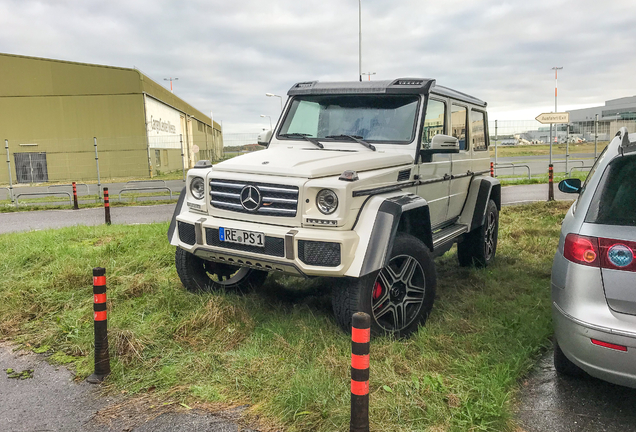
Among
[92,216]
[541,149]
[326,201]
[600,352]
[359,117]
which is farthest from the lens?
[541,149]

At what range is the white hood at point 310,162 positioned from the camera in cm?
420

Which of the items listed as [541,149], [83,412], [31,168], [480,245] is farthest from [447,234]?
[31,168]

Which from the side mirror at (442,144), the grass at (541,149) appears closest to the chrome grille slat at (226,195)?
the side mirror at (442,144)

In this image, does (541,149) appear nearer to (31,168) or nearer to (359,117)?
(359,117)

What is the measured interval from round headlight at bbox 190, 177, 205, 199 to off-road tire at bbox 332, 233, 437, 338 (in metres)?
1.58

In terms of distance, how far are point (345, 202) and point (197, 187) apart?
1627mm

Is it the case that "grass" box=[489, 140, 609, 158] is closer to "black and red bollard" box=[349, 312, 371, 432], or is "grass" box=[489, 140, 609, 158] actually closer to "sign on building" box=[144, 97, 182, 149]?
"sign on building" box=[144, 97, 182, 149]

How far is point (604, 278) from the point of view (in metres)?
2.92

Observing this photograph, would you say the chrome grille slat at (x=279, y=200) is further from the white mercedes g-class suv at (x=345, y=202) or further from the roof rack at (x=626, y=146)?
the roof rack at (x=626, y=146)

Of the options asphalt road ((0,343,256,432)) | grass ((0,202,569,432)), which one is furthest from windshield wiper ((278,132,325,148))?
asphalt road ((0,343,256,432))

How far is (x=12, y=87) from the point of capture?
29.8 meters

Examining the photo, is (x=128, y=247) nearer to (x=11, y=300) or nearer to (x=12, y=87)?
(x=11, y=300)

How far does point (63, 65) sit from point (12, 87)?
335 centimetres

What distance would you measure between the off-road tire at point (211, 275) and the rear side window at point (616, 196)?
347 centimetres
